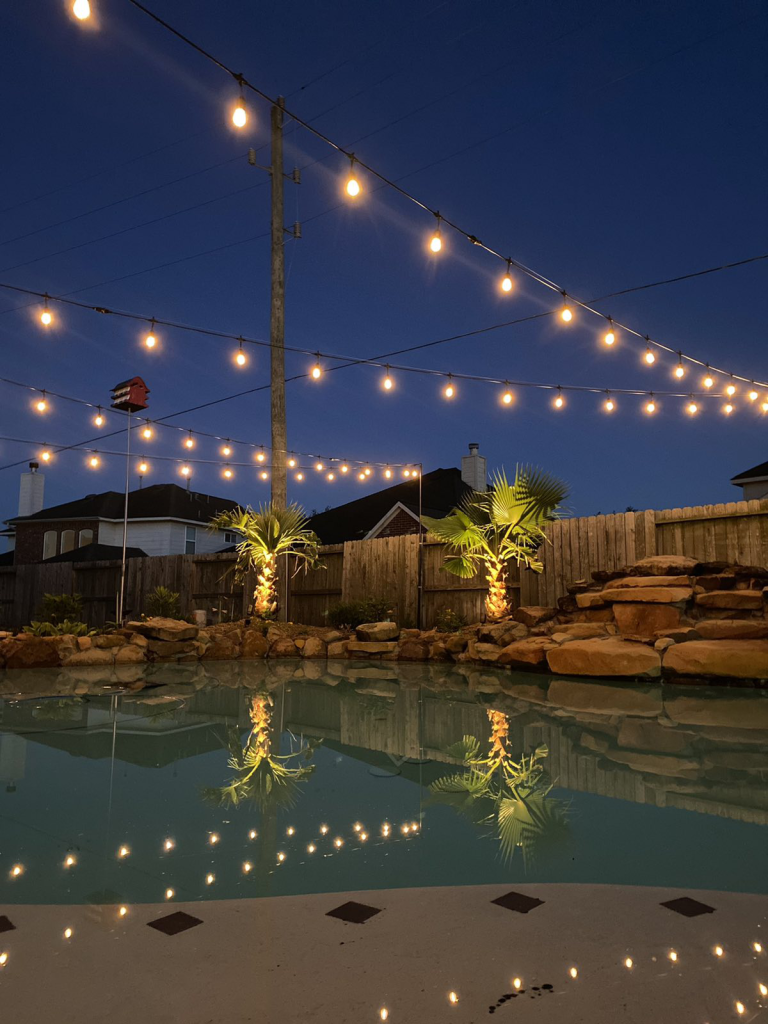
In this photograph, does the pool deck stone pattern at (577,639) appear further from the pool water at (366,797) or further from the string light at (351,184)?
the string light at (351,184)

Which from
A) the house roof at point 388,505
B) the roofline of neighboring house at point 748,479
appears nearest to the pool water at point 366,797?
the roofline of neighboring house at point 748,479

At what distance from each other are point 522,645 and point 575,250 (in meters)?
17.5

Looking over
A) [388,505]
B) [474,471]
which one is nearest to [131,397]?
[474,471]

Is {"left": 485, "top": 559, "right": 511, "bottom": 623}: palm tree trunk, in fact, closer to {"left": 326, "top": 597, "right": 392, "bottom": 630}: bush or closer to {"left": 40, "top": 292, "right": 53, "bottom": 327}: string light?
{"left": 326, "top": 597, "right": 392, "bottom": 630}: bush

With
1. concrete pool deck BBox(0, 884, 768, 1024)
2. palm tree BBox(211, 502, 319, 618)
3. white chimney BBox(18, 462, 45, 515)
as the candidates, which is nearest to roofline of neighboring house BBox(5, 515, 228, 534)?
white chimney BBox(18, 462, 45, 515)

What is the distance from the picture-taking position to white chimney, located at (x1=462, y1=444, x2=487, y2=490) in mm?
25016

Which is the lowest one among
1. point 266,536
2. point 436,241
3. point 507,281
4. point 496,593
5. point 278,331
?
point 496,593

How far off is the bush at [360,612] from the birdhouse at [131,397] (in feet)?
21.9

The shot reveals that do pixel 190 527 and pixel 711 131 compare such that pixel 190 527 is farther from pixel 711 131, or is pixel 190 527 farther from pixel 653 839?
pixel 653 839

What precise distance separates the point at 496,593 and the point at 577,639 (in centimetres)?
245

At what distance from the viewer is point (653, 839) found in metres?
3.16

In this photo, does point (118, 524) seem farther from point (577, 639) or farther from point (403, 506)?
point (577, 639)

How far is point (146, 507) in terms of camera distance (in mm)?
30531

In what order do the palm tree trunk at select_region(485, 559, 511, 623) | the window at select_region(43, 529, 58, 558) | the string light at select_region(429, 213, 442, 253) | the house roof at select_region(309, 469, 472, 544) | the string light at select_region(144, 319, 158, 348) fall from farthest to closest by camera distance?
the window at select_region(43, 529, 58, 558) → the house roof at select_region(309, 469, 472, 544) → the palm tree trunk at select_region(485, 559, 511, 623) → the string light at select_region(144, 319, 158, 348) → the string light at select_region(429, 213, 442, 253)
